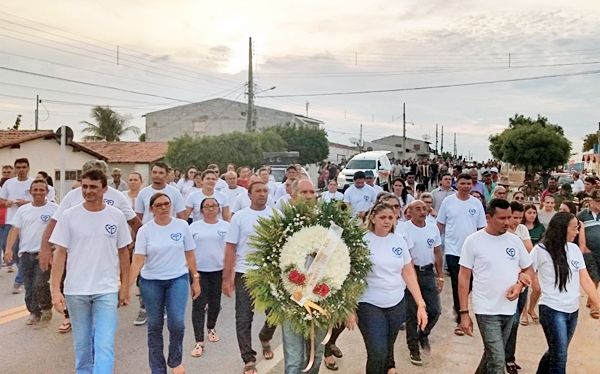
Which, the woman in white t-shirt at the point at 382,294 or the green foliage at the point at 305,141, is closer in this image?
the woman in white t-shirt at the point at 382,294

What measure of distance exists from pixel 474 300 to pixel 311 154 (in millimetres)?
44903

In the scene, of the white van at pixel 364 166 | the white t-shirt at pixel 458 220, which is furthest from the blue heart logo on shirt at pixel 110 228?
the white van at pixel 364 166

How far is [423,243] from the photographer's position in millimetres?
6160

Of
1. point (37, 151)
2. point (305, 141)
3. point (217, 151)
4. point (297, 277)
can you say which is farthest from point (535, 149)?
point (297, 277)

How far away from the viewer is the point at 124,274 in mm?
4953

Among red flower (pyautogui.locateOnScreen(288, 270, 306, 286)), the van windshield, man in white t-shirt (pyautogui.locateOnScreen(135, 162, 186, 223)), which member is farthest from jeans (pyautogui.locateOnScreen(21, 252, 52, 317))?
the van windshield

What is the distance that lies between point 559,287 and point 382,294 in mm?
1592

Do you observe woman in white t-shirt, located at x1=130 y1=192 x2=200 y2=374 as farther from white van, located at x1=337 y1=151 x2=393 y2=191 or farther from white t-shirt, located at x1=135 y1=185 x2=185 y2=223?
white van, located at x1=337 y1=151 x2=393 y2=191

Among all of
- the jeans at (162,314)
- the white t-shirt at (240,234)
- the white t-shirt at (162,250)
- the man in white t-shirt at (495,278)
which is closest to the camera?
the man in white t-shirt at (495,278)

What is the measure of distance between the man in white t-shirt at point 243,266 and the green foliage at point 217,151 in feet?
92.1

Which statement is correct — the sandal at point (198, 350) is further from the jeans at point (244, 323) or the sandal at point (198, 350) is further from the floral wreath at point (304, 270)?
the floral wreath at point (304, 270)

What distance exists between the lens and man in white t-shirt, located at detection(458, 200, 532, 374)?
4.59 metres

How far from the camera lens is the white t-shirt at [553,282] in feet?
15.6

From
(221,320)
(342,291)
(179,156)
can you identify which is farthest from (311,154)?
(342,291)
